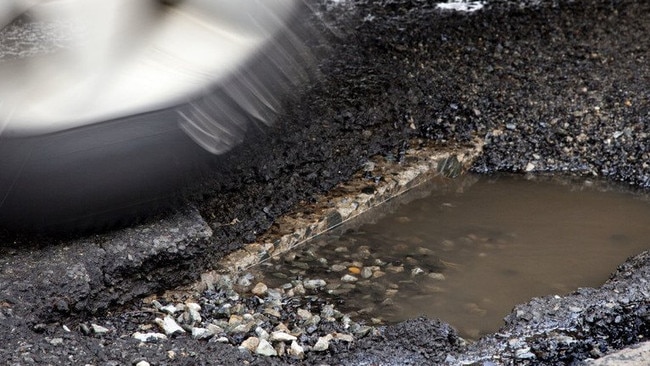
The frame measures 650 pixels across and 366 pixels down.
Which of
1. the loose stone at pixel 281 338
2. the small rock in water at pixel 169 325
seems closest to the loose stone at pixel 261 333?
the loose stone at pixel 281 338

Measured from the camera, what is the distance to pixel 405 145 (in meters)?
4.38

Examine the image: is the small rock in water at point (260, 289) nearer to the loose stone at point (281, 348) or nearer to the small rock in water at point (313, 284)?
the small rock in water at point (313, 284)

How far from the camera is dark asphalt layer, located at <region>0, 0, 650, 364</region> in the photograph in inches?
121

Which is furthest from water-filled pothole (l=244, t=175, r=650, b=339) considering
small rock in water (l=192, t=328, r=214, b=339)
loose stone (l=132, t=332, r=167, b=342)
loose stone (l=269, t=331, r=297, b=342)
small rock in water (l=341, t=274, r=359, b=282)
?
loose stone (l=132, t=332, r=167, b=342)

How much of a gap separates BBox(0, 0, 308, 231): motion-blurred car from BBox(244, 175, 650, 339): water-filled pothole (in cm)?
63

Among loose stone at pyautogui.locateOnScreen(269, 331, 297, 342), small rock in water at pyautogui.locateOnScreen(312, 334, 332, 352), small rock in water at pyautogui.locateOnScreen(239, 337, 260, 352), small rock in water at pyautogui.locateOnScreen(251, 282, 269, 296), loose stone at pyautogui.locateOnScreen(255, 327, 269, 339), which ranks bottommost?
small rock in water at pyautogui.locateOnScreen(251, 282, 269, 296)

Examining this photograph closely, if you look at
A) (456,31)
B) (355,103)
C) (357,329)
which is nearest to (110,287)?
(357,329)

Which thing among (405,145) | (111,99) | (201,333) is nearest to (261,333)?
(201,333)

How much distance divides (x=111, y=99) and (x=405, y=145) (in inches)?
62.9

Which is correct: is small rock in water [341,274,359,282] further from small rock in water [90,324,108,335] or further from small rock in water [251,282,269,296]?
small rock in water [90,324,108,335]

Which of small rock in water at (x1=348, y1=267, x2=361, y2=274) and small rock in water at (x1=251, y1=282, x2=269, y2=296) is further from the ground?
small rock in water at (x1=348, y1=267, x2=361, y2=274)

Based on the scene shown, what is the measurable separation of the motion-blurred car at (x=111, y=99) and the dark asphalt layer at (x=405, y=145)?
195 millimetres

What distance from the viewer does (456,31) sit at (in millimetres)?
5074

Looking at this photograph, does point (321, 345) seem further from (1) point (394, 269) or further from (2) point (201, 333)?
(1) point (394, 269)
